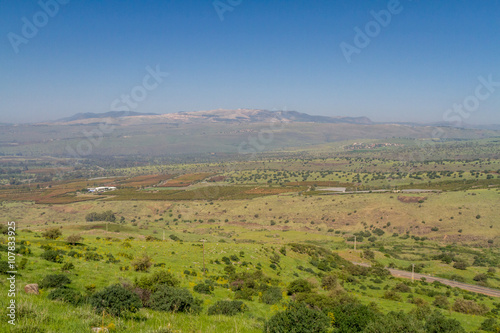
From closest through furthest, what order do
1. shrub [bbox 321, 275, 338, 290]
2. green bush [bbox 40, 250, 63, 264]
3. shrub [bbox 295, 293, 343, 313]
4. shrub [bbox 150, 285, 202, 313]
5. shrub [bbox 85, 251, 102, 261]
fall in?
shrub [bbox 150, 285, 202, 313] < green bush [bbox 40, 250, 63, 264] < shrub [bbox 295, 293, 343, 313] < shrub [bbox 85, 251, 102, 261] < shrub [bbox 321, 275, 338, 290]

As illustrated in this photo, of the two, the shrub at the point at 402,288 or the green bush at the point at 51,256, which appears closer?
the green bush at the point at 51,256

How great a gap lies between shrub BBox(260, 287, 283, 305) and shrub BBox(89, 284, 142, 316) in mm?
11633

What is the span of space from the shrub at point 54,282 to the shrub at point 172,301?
13.9ft

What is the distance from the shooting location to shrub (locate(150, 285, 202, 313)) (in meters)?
12.3

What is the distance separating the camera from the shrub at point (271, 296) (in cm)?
1998

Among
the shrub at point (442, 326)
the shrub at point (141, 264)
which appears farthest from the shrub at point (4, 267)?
the shrub at point (442, 326)

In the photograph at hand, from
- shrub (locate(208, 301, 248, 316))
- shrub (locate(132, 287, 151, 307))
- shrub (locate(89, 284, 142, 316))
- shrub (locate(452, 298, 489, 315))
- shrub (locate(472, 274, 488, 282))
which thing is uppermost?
shrub (locate(89, 284, 142, 316))

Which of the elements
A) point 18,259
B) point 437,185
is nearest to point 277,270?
point 18,259

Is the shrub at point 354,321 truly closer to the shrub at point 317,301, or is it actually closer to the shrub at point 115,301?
the shrub at point 317,301

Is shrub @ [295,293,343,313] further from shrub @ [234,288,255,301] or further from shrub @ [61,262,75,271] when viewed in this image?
shrub @ [61,262,75,271]

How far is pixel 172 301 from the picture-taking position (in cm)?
1247

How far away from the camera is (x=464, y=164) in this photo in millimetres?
137750

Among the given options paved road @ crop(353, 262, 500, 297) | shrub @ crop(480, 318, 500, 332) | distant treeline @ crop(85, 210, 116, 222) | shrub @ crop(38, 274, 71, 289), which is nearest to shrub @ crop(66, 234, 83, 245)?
shrub @ crop(38, 274, 71, 289)

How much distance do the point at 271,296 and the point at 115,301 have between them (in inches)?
509
